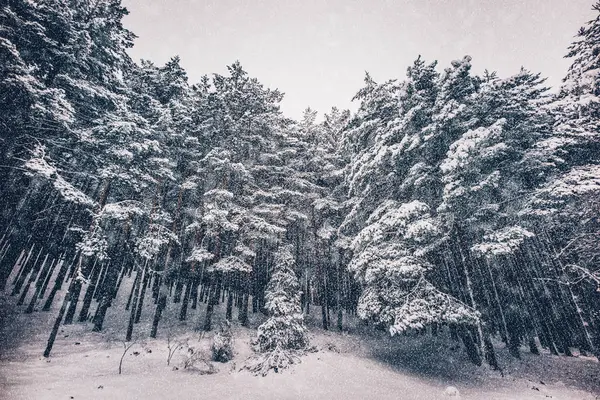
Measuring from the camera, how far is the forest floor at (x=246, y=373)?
951 cm

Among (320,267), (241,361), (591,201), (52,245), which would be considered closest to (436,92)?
(591,201)

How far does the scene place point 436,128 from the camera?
46.1 feet

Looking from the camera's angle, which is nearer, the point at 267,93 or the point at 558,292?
the point at 558,292

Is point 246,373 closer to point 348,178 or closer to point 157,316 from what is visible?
point 157,316

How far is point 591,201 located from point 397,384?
11592 mm

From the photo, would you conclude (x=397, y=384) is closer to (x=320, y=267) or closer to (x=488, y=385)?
(x=488, y=385)

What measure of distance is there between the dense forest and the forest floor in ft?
3.47

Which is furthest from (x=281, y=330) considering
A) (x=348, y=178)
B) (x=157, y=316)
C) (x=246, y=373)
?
(x=348, y=178)

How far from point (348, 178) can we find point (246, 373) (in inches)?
503

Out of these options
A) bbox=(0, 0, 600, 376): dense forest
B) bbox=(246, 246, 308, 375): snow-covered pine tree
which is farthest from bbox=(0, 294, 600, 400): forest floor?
bbox=(0, 0, 600, 376): dense forest

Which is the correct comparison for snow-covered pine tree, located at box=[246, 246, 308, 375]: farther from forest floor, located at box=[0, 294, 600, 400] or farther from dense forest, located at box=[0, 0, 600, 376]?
forest floor, located at box=[0, 294, 600, 400]

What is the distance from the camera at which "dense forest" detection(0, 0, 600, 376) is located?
11.9 metres

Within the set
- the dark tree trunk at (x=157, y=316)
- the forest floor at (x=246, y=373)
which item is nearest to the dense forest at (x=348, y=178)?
the dark tree trunk at (x=157, y=316)

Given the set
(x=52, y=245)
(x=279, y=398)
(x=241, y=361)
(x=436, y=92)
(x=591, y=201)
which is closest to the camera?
(x=279, y=398)
